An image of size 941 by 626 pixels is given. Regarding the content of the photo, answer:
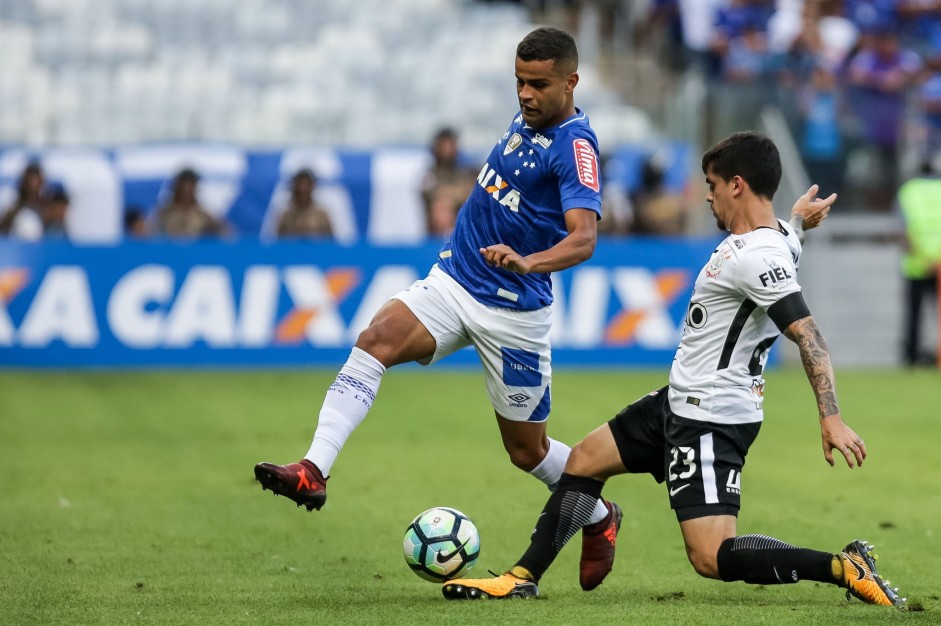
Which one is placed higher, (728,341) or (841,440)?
(728,341)

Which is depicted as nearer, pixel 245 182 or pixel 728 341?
pixel 728 341

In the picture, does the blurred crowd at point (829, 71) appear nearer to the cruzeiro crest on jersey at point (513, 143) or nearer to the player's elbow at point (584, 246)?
the cruzeiro crest on jersey at point (513, 143)

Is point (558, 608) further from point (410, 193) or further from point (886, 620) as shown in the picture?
point (410, 193)

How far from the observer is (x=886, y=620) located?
544cm

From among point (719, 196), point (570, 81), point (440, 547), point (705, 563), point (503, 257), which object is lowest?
point (440, 547)

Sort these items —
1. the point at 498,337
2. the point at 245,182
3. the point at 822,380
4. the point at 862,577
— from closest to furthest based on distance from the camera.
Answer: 1. the point at 822,380
2. the point at 862,577
3. the point at 498,337
4. the point at 245,182

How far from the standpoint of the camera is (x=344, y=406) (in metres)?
6.30

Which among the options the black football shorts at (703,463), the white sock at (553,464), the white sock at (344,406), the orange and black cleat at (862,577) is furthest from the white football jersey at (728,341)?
the white sock at (344,406)

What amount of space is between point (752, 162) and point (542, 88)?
111cm

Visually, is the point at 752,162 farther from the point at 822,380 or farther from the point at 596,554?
the point at 596,554

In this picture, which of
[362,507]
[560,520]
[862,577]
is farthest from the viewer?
[362,507]

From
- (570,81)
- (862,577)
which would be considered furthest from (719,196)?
(862,577)

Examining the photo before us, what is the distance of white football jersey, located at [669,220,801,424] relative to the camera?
224 inches

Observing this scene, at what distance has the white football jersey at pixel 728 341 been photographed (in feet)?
18.7
